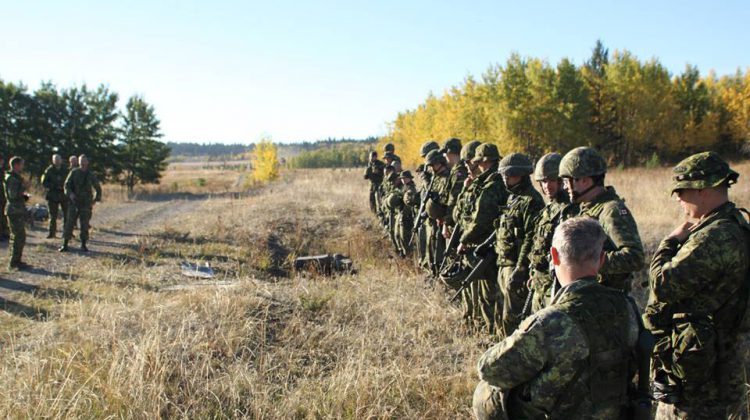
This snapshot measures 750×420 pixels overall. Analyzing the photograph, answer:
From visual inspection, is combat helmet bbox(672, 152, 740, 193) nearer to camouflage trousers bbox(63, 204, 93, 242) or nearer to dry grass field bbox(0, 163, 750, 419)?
dry grass field bbox(0, 163, 750, 419)

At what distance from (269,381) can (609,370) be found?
2.60 metres

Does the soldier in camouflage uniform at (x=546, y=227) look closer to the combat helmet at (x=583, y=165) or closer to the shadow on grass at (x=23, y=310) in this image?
the combat helmet at (x=583, y=165)

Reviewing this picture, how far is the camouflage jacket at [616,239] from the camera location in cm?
296

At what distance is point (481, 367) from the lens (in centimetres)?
195

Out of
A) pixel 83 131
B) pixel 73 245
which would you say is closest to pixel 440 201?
pixel 73 245

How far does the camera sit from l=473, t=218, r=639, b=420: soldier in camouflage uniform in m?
1.84

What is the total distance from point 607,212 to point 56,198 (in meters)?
11.3

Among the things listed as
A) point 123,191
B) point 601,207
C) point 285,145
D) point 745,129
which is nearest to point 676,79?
point 745,129

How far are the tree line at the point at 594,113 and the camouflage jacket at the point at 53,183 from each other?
2291 cm

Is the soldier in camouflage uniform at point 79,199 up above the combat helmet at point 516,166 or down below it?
below

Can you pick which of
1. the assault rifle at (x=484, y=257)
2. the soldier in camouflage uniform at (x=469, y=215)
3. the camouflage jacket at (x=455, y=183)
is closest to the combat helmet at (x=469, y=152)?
the soldier in camouflage uniform at (x=469, y=215)

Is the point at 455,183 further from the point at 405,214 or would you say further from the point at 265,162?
the point at 265,162

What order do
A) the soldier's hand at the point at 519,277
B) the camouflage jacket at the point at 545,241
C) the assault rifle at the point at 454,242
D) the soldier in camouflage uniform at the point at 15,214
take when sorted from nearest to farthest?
the camouflage jacket at the point at 545,241
the soldier's hand at the point at 519,277
the assault rifle at the point at 454,242
the soldier in camouflage uniform at the point at 15,214

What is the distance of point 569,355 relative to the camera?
6.01 ft
